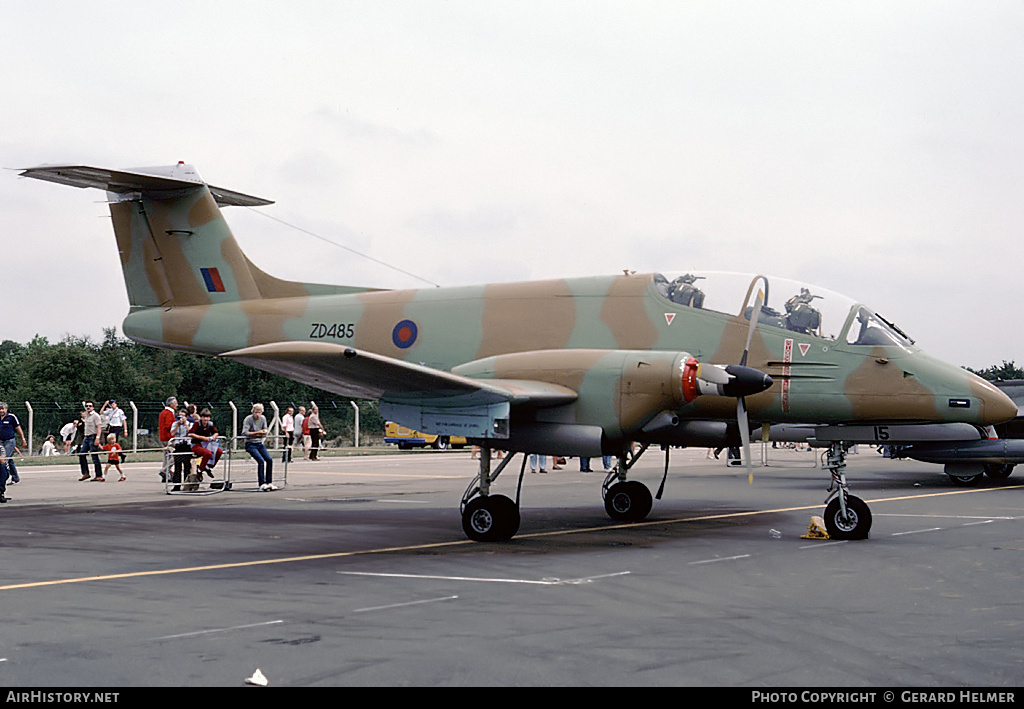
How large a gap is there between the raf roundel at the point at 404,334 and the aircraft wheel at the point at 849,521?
244 inches

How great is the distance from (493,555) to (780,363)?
4.54 meters

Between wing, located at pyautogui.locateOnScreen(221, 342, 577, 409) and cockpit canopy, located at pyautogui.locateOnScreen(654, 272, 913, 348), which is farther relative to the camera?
cockpit canopy, located at pyautogui.locateOnScreen(654, 272, 913, 348)

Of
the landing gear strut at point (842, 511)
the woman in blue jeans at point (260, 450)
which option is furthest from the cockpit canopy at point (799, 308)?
the woman in blue jeans at point (260, 450)

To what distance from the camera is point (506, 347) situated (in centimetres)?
1344

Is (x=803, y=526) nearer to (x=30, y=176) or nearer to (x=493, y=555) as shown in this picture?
(x=493, y=555)

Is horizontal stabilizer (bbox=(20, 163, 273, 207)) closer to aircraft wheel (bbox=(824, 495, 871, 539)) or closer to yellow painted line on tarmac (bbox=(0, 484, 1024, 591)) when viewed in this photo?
yellow painted line on tarmac (bbox=(0, 484, 1024, 591))

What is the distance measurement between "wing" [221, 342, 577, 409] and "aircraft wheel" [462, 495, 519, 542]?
1264 mm

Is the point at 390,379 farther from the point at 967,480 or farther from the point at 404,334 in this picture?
the point at 967,480

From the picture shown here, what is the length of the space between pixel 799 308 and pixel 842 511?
264cm

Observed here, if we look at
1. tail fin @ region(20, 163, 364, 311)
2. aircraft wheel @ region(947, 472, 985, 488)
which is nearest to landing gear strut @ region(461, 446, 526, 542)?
tail fin @ region(20, 163, 364, 311)

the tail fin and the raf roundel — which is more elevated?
the tail fin

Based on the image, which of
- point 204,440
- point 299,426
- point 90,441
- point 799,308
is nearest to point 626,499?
point 799,308

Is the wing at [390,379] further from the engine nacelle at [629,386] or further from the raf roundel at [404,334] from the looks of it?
the raf roundel at [404,334]

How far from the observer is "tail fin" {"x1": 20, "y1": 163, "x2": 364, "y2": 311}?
15898 millimetres
